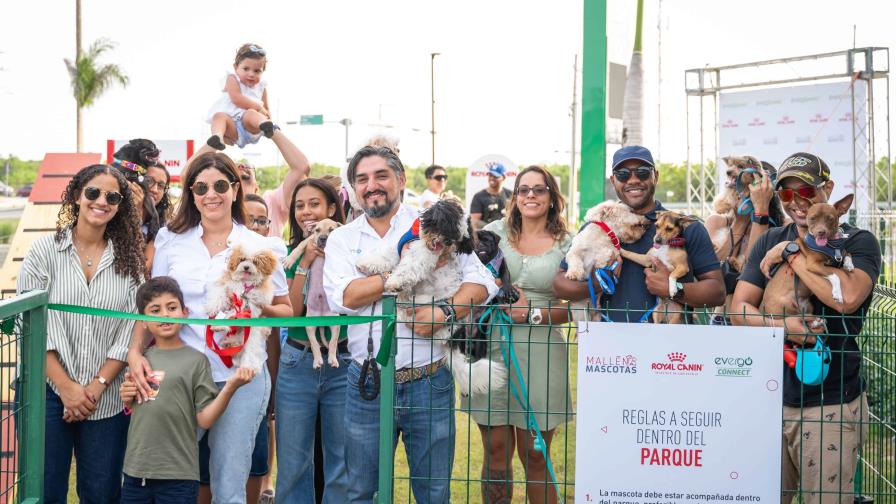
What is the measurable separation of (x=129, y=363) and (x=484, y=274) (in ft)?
5.75

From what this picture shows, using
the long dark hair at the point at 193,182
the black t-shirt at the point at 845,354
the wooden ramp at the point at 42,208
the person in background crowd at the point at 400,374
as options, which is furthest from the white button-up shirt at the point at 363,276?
the wooden ramp at the point at 42,208

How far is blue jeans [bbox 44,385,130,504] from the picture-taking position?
4.09m

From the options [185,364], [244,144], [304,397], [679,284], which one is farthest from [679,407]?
[244,144]

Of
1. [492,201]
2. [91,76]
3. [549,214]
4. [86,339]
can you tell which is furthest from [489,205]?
[91,76]

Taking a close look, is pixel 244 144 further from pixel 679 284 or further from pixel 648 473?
pixel 648 473

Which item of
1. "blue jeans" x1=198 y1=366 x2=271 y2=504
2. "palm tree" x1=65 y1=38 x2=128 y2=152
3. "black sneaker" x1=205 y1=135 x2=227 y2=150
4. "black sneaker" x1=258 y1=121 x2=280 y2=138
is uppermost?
"palm tree" x1=65 y1=38 x2=128 y2=152

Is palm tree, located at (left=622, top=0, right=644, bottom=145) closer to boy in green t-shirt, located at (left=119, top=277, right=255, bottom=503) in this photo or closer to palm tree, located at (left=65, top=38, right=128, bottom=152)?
boy in green t-shirt, located at (left=119, top=277, right=255, bottom=503)

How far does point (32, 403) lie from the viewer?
3.89 metres

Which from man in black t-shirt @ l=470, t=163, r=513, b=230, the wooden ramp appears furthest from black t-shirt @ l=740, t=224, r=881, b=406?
man in black t-shirt @ l=470, t=163, r=513, b=230

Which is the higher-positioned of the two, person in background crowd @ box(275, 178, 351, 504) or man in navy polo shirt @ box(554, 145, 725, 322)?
man in navy polo shirt @ box(554, 145, 725, 322)

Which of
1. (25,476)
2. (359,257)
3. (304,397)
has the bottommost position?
(25,476)

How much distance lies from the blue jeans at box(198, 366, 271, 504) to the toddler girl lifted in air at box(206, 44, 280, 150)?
9.36ft

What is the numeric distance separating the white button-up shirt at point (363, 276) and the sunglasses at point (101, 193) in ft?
3.66

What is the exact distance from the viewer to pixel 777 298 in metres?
4.17
